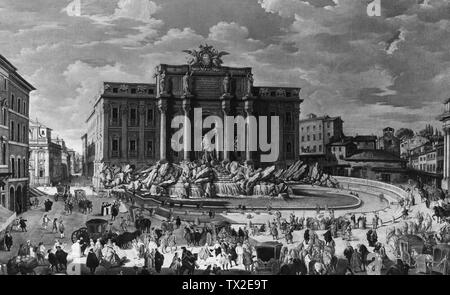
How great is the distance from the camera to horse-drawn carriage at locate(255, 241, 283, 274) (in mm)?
11695

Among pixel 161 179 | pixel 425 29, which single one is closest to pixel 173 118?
pixel 161 179

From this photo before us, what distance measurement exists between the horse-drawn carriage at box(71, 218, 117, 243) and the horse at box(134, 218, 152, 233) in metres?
0.54

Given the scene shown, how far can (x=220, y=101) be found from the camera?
1266 centimetres

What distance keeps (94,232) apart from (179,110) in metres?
3.41

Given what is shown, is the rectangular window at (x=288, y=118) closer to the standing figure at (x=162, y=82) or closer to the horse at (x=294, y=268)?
the standing figure at (x=162, y=82)

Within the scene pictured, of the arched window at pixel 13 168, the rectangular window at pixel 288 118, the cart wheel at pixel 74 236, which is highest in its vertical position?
the rectangular window at pixel 288 118

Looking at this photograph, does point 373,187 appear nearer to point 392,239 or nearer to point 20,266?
point 392,239

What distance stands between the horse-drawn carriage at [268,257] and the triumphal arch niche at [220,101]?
78.7 inches

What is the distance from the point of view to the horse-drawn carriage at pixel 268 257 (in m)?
11.7

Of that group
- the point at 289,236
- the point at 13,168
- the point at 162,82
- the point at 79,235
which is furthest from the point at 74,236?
the point at 289,236

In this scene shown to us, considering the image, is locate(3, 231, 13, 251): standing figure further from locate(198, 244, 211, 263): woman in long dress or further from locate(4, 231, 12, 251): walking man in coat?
locate(198, 244, 211, 263): woman in long dress

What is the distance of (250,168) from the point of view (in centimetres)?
1258

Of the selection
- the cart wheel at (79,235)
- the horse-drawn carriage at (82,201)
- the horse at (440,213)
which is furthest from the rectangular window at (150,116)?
the horse at (440,213)

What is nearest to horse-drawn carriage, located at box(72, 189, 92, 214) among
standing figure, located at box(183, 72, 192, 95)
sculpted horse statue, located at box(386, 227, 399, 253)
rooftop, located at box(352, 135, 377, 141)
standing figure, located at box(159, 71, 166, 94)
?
standing figure, located at box(159, 71, 166, 94)
